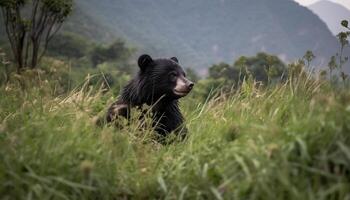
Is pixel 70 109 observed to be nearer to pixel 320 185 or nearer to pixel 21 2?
pixel 320 185

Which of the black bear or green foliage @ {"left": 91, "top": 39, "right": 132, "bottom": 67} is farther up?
the black bear

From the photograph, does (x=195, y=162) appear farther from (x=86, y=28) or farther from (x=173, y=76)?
(x=86, y=28)

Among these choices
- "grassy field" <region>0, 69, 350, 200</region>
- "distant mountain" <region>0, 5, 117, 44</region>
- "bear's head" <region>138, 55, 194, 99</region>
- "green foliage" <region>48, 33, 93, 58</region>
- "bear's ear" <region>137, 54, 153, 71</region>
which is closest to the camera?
"grassy field" <region>0, 69, 350, 200</region>

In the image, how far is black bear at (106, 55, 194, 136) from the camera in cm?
593

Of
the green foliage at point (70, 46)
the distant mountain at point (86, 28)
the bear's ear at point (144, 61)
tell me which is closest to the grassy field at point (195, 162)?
the bear's ear at point (144, 61)

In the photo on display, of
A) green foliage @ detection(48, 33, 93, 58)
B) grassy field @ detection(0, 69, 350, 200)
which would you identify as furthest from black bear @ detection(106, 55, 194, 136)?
green foliage @ detection(48, 33, 93, 58)

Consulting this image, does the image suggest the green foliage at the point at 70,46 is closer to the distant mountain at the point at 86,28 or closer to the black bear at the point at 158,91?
the distant mountain at the point at 86,28

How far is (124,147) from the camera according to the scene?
11.8ft

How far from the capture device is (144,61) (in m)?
6.27

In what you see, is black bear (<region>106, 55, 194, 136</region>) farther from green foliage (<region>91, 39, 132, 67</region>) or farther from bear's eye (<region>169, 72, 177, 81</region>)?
green foliage (<region>91, 39, 132, 67</region>)

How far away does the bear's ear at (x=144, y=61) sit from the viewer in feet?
20.4

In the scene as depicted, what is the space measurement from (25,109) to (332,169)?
8.29 ft

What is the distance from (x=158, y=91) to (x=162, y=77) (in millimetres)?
192

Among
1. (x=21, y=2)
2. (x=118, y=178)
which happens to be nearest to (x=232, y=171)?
(x=118, y=178)
